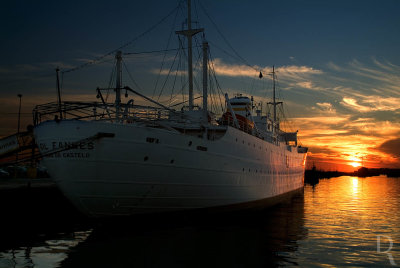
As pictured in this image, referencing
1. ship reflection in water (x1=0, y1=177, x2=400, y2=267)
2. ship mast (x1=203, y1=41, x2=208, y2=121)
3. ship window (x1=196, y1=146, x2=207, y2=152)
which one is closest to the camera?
ship reflection in water (x1=0, y1=177, x2=400, y2=267)

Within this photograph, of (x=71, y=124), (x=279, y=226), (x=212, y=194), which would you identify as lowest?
(x=279, y=226)

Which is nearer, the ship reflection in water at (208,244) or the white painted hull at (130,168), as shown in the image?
the ship reflection in water at (208,244)

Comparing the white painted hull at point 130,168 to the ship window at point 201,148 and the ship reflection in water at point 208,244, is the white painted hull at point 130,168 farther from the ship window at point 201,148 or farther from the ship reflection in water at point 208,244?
the ship reflection in water at point 208,244

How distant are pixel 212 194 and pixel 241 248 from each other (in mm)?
5766

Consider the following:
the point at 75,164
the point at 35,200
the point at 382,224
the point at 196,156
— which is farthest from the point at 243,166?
the point at 35,200

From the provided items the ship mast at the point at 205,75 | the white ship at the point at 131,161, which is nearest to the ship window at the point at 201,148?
the white ship at the point at 131,161

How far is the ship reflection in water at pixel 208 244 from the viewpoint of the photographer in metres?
12.6

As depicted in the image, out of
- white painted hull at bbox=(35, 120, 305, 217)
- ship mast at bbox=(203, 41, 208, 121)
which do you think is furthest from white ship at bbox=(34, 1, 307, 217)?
ship mast at bbox=(203, 41, 208, 121)

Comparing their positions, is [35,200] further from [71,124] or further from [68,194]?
[71,124]

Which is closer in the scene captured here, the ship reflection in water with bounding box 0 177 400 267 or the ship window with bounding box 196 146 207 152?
the ship reflection in water with bounding box 0 177 400 267

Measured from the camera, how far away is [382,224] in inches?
867

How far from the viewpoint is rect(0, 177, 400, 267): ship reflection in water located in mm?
12562

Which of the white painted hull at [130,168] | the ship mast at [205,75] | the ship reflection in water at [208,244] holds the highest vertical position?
the ship mast at [205,75]

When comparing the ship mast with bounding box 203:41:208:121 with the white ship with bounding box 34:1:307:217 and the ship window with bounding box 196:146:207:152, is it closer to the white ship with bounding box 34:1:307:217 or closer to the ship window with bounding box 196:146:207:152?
the white ship with bounding box 34:1:307:217
